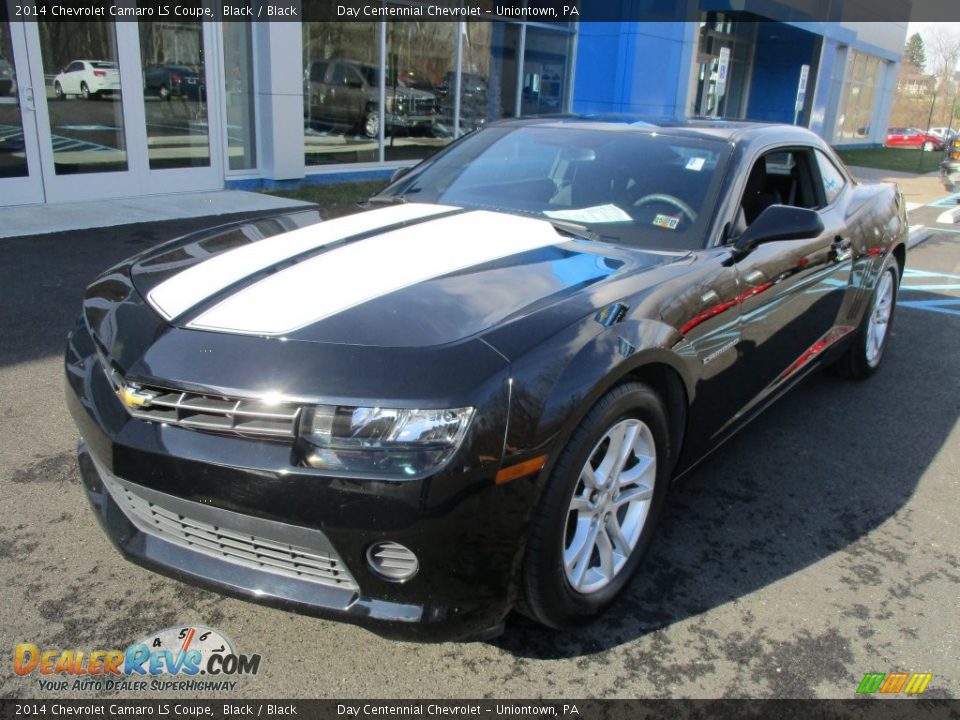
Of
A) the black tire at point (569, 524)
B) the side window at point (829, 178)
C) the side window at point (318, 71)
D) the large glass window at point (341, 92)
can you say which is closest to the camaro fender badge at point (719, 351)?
the black tire at point (569, 524)

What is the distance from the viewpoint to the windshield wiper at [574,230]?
122 inches

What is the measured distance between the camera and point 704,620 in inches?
104

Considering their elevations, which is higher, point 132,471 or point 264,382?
point 264,382

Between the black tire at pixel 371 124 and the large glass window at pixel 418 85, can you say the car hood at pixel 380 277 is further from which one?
the large glass window at pixel 418 85

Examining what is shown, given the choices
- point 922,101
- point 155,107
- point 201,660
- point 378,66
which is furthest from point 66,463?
point 922,101

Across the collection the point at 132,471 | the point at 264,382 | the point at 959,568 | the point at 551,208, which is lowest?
the point at 959,568

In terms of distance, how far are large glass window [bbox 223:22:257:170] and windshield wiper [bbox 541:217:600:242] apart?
8.39m

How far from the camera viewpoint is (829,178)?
4340 millimetres

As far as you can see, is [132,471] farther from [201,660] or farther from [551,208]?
[551,208]

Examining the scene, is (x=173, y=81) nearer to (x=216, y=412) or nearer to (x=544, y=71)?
(x=544, y=71)

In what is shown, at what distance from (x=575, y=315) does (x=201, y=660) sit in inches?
58.8

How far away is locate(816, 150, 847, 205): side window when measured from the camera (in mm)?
4225

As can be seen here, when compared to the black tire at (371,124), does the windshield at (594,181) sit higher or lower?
higher

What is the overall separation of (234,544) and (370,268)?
3.17 feet
